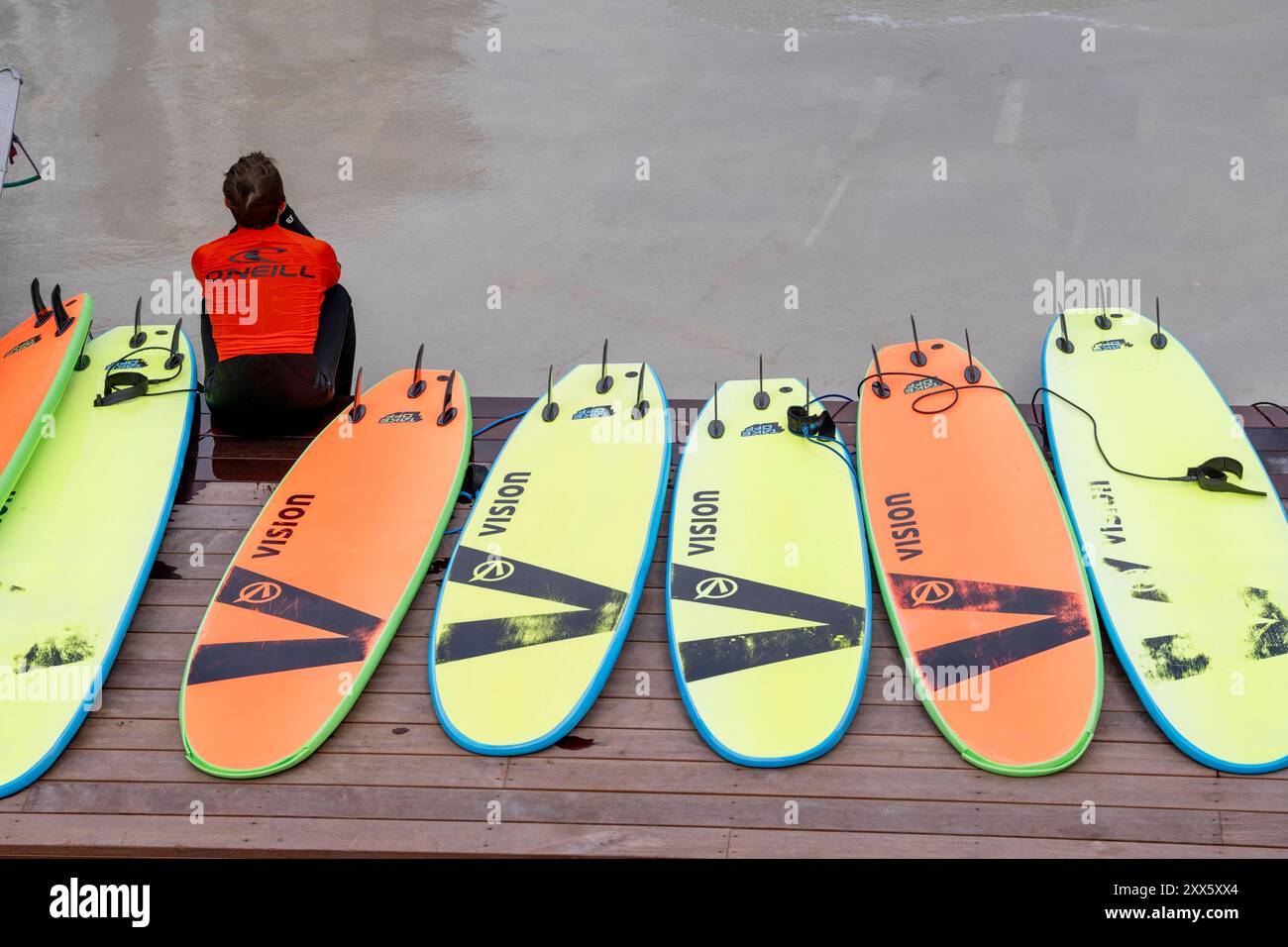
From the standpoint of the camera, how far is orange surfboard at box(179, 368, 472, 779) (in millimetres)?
2262

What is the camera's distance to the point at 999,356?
3.71 meters

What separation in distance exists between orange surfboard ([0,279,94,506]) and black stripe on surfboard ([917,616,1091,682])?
8.02 feet

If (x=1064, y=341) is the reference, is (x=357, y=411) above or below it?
below

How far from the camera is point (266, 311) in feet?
9.70

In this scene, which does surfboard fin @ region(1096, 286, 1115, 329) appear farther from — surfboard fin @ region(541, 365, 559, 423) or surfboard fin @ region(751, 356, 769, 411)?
surfboard fin @ region(541, 365, 559, 423)

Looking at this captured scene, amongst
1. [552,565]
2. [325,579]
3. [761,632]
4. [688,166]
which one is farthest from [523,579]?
[688,166]

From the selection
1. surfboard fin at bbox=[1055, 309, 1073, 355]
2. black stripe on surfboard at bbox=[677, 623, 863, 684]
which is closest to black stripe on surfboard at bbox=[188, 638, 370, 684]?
black stripe on surfboard at bbox=[677, 623, 863, 684]

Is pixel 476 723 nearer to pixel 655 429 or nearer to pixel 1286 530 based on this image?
pixel 655 429

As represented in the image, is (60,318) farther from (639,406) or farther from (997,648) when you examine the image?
(997,648)

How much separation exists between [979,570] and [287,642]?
163 cm

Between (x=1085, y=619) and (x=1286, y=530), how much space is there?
639 millimetres

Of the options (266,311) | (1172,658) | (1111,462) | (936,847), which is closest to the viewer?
(936,847)

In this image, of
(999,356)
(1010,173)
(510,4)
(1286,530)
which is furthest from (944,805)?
(510,4)
